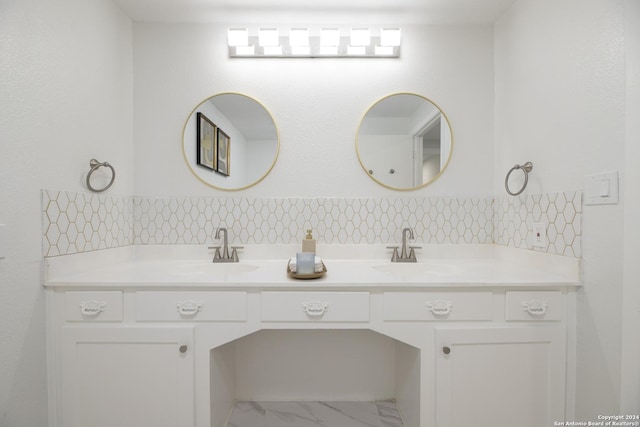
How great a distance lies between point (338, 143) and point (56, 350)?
1.69 metres

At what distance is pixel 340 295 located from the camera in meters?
1.27

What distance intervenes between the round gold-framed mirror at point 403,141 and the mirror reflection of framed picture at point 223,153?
809 mm

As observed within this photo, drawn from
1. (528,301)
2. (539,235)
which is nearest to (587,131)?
(539,235)

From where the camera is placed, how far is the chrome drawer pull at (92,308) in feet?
4.10

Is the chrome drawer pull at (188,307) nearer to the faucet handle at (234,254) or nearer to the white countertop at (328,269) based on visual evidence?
the white countertop at (328,269)

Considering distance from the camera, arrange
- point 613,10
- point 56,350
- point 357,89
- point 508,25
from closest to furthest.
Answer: point 613,10
point 56,350
point 508,25
point 357,89

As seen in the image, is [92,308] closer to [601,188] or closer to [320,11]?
[320,11]

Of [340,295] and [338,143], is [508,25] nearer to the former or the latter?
[338,143]

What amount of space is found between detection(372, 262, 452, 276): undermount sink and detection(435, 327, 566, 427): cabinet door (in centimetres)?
43

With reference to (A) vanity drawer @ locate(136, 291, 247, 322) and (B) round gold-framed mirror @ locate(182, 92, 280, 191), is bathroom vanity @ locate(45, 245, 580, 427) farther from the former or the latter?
(B) round gold-framed mirror @ locate(182, 92, 280, 191)

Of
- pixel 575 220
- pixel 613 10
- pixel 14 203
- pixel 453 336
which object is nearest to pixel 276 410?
pixel 453 336

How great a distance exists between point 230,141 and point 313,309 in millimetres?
1153

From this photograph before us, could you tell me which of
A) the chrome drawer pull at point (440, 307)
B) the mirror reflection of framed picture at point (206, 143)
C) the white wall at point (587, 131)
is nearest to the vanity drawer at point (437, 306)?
the chrome drawer pull at point (440, 307)

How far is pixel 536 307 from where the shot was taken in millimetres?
1251
